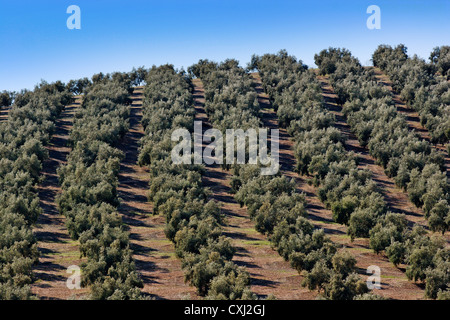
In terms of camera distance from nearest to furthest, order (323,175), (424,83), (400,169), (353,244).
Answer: (353,244) < (400,169) < (323,175) < (424,83)

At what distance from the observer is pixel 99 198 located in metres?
73.1

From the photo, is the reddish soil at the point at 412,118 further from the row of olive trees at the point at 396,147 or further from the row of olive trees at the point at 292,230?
the row of olive trees at the point at 292,230

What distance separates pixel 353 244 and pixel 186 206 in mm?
23076

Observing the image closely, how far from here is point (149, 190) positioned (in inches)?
3248

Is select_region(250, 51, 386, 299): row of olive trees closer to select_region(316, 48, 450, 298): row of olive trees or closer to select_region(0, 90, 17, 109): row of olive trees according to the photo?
select_region(316, 48, 450, 298): row of olive trees

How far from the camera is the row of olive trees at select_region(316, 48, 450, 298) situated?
187 feet

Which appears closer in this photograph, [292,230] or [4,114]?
[292,230]

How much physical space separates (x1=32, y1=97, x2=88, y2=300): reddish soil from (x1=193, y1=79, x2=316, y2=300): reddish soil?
19654mm

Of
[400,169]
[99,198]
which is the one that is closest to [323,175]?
[400,169]

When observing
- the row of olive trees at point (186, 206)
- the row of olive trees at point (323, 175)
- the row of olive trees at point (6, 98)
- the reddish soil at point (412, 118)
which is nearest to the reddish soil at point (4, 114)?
the row of olive trees at point (6, 98)

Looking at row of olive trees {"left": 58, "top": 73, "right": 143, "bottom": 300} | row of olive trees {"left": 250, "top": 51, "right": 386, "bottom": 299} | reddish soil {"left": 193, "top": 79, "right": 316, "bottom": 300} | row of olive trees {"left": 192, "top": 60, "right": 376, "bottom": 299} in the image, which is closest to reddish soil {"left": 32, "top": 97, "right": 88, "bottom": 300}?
row of olive trees {"left": 58, "top": 73, "right": 143, "bottom": 300}

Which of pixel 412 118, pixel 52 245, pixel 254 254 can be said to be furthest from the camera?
pixel 412 118

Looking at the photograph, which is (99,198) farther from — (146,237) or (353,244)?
(353,244)

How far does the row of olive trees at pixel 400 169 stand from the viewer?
56875 mm
